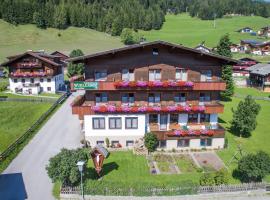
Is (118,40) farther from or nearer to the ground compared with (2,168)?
farther from the ground

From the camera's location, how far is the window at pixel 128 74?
114 ft

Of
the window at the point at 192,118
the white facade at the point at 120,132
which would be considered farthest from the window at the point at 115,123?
the window at the point at 192,118

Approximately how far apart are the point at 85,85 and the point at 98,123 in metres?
4.99

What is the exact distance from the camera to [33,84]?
64.3 m

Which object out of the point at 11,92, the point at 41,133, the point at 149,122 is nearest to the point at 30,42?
the point at 11,92

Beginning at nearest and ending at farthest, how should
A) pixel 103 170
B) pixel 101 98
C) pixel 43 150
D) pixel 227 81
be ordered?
1. pixel 103 170
2. pixel 43 150
3. pixel 101 98
4. pixel 227 81

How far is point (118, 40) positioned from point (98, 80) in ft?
390

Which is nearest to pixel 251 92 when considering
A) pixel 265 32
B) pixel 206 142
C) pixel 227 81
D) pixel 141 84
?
pixel 227 81

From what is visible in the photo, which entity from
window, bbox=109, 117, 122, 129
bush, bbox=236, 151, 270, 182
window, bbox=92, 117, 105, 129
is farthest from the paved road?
bush, bbox=236, 151, 270, 182

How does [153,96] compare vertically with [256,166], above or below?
above

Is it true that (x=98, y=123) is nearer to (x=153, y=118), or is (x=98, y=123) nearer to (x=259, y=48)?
(x=153, y=118)

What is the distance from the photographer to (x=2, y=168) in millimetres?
29750

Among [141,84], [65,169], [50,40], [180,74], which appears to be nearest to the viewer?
[65,169]

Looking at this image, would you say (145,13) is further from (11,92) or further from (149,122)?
(149,122)
